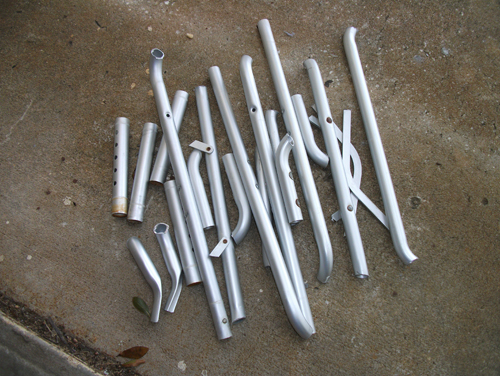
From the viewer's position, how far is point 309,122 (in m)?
1.68

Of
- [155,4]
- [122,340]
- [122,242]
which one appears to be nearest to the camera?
[122,340]

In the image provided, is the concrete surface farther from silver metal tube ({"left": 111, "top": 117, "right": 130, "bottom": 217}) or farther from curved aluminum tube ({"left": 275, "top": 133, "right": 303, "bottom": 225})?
curved aluminum tube ({"left": 275, "top": 133, "right": 303, "bottom": 225})

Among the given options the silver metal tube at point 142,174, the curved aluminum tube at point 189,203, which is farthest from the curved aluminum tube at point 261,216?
the silver metal tube at point 142,174

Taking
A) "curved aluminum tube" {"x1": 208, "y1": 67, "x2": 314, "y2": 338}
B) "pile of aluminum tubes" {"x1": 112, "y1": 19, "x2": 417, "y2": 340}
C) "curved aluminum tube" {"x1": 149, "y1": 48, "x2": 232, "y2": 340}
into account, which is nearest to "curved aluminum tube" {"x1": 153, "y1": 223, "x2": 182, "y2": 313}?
"pile of aluminum tubes" {"x1": 112, "y1": 19, "x2": 417, "y2": 340}

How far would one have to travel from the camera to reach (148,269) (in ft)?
4.88

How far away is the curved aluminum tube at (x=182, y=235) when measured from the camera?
1480 mm

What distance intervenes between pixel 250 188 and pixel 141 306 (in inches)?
28.4

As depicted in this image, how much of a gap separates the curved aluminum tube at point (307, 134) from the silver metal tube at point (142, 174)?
73 cm

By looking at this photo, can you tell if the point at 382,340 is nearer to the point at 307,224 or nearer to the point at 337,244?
the point at 337,244

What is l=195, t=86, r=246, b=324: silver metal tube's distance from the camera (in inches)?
57.2

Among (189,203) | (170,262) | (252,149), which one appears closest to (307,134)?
(252,149)

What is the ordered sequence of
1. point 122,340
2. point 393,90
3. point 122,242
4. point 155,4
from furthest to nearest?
1. point 155,4
2. point 393,90
3. point 122,242
4. point 122,340

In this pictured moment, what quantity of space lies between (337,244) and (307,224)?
17 centimetres

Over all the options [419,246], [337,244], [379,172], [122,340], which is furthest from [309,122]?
[122,340]
